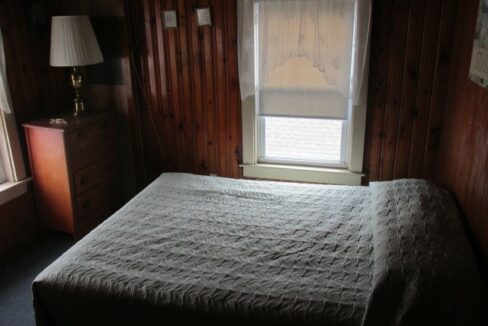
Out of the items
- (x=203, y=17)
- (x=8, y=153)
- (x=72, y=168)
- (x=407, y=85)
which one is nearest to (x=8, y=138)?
(x=8, y=153)

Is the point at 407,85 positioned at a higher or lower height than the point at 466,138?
higher

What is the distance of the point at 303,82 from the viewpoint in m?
2.93

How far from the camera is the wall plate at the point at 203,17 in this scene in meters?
3.03

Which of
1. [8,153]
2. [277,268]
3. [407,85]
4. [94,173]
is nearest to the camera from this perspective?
[277,268]

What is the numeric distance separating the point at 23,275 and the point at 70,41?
1601mm

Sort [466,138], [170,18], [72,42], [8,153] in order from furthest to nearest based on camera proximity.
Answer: [170,18] → [8,153] → [72,42] → [466,138]

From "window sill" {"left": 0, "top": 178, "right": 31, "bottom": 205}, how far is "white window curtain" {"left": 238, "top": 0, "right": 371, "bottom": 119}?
1721 mm

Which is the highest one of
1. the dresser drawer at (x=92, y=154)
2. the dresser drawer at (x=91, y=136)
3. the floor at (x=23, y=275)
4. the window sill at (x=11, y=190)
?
the dresser drawer at (x=91, y=136)

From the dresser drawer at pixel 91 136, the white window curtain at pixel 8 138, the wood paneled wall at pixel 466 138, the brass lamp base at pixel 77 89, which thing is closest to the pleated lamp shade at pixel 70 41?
the brass lamp base at pixel 77 89

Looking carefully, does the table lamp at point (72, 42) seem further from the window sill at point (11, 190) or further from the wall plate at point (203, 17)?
the window sill at point (11, 190)

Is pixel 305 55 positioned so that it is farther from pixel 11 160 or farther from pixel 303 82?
pixel 11 160

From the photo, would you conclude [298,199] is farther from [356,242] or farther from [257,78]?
[257,78]

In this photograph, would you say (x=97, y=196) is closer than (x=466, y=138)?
No

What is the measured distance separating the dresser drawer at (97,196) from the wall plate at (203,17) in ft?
4.68
